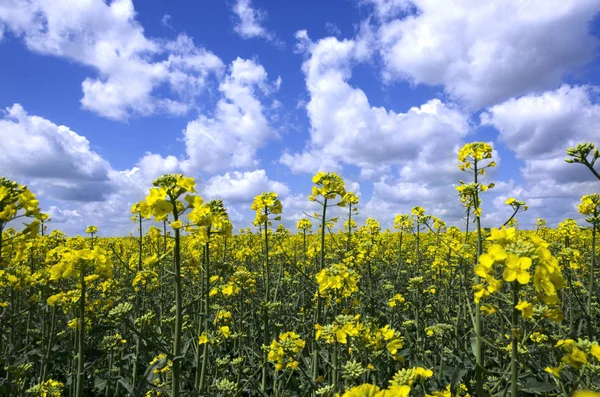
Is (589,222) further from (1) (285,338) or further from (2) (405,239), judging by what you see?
(2) (405,239)

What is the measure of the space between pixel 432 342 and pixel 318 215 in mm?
2955

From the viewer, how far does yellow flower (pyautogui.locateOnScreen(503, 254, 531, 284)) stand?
2037mm

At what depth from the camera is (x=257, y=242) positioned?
42.0ft

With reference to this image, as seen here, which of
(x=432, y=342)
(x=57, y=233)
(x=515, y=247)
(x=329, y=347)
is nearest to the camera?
(x=515, y=247)

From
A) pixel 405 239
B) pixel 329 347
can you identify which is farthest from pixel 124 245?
pixel 329 347

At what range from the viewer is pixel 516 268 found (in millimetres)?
2092

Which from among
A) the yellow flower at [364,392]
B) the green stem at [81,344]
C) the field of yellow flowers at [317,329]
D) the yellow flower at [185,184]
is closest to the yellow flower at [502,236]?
the field of yellow flowers at [317,329]

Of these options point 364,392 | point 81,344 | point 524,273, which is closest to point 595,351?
point 524,273

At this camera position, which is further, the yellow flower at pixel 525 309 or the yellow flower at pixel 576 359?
the yellow flower at pixel 576 359

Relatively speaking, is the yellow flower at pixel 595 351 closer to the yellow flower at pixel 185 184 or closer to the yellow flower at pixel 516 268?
the yellow flower at pixel 516 268

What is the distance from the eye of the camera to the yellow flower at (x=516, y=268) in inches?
80.2

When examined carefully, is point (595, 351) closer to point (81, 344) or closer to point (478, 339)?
point (478, 339)

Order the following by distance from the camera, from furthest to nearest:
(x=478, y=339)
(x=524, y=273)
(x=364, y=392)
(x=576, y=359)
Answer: (x=478, y=339) → (x=576, y=359) → (x=524, y=273) → (x=364, y=392)

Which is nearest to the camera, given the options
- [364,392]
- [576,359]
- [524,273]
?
[364,392]
